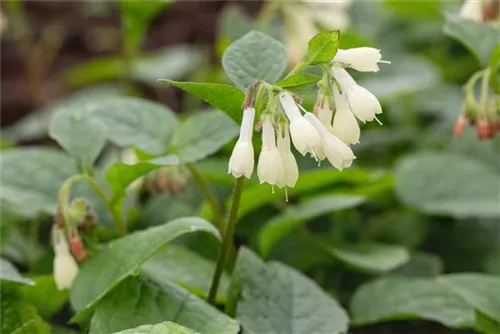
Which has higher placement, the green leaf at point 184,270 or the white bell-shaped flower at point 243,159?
the white bell-shaped flower at point 243,159

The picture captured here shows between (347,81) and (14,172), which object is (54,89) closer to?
(14,172)

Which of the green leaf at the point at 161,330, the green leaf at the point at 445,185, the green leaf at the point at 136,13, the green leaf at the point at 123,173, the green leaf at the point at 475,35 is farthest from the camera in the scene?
the green leaf at the point at 136,13

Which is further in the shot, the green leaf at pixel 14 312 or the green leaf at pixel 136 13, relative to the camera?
the green leaf at pixel 136 13

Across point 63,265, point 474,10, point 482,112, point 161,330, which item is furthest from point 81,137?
point 474,10

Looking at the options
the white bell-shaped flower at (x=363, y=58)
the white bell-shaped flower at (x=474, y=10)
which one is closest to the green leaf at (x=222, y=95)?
the white bell-shaped flower at (x=363, y=58)

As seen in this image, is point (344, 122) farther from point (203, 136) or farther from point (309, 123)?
point (203, 136)

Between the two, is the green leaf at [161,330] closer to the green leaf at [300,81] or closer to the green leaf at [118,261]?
the green leaf at [118,261]

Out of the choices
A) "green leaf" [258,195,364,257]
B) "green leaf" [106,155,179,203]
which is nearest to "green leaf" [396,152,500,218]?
"green leaf" [258,195,364,257]
